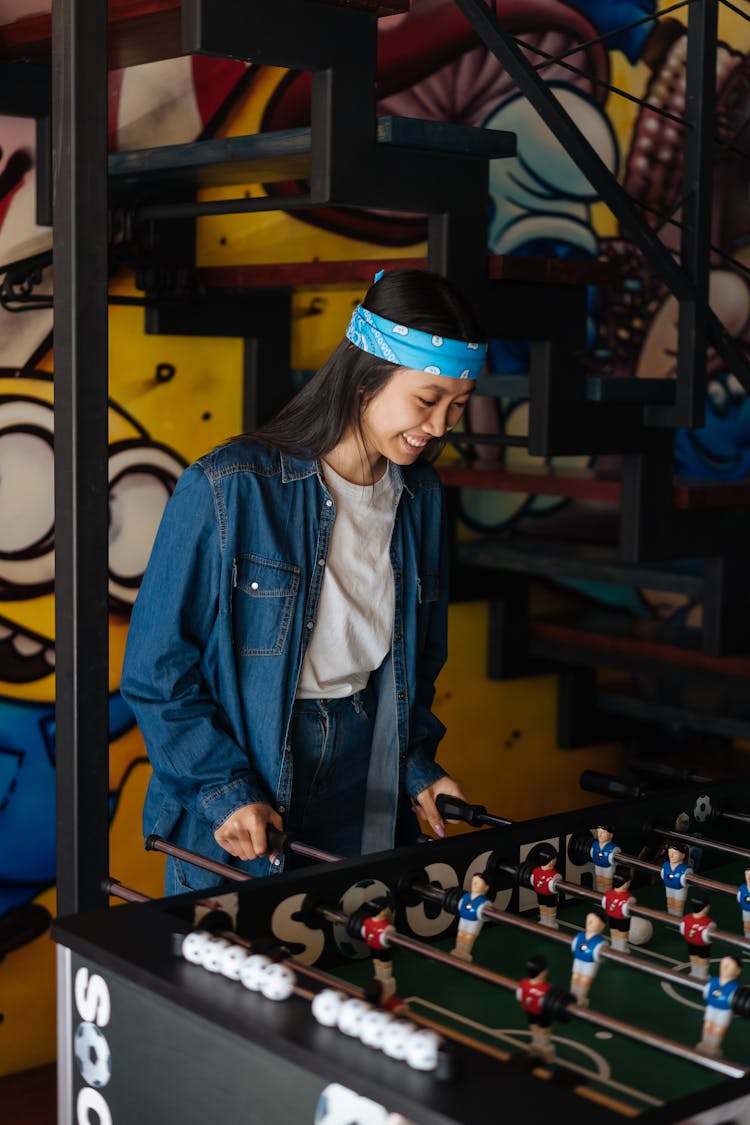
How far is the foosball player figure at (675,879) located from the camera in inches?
84.3

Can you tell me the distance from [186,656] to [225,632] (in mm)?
76

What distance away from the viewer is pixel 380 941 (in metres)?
1.86

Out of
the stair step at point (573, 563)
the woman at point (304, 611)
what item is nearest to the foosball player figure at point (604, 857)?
the woman at point (304, 611)

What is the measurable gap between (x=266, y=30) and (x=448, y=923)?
5.08 ft

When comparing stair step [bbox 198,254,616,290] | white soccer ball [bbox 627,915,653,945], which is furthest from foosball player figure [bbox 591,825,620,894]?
stair step [bbox 198,254,616,290]

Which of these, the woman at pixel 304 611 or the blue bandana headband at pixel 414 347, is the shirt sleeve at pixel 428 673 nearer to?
the woman at pixel 304 611

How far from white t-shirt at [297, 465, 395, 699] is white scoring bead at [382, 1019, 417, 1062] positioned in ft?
3.50

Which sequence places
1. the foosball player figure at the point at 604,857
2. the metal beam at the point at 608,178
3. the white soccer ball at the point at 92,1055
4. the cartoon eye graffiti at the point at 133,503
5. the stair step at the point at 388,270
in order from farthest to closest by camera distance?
the cartoon eye graffiti at the point at 133,503 < the stair step at the point at 388,270 < the metal beam at the point at 608,178 < the foosball player figure at the point at 604,857 < the white soccer ball at the point at 92,1055

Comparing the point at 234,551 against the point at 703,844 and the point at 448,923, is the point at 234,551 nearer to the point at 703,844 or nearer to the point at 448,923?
the point at 448,923

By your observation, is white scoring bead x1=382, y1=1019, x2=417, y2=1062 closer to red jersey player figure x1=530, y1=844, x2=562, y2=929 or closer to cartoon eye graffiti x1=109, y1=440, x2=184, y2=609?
red jersey player figure x1=530, y1=844, x2=562, y2=929

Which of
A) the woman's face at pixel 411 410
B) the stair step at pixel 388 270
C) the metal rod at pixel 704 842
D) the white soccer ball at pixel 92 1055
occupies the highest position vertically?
the stair step at pixel 388 270

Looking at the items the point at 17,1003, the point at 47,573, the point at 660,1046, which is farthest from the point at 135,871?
the point at 660,1046

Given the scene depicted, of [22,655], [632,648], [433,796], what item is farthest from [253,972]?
[632,648]

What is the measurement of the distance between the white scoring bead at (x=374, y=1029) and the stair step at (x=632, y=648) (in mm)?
2618
